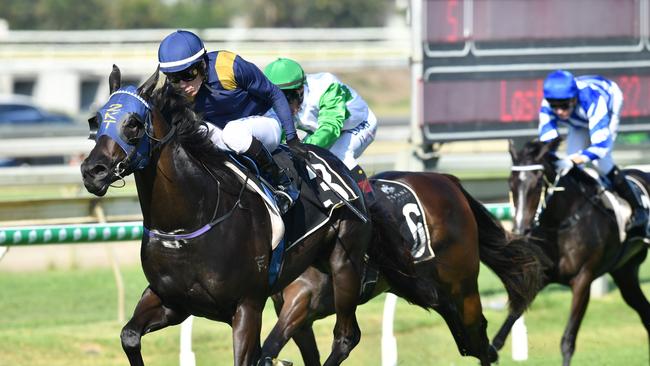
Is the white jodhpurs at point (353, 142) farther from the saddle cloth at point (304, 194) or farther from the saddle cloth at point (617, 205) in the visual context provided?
the saddle cloth at point (617, 205)

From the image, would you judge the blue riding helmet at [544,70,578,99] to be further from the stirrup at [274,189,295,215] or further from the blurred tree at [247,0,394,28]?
the blurred tree at [247,0,394,28]

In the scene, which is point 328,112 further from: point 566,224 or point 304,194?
point 566,224

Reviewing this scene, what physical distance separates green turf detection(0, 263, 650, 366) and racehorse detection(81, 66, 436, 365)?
7.86ft

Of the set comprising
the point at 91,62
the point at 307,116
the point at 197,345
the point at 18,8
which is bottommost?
the point at 18,8

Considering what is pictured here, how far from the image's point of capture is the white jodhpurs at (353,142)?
19.8ft

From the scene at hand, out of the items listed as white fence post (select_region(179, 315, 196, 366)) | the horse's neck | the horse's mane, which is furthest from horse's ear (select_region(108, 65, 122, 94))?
white fence post (select_region(179, 315, 196, 366))

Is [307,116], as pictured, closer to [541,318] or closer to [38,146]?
[541,318]

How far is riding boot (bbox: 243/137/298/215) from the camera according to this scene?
184 inches

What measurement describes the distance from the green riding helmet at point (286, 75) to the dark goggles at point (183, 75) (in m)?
0.94

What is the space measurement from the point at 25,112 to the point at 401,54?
336 inches

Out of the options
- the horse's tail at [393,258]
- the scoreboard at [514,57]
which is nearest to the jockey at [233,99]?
the horse's tail at [393,258]

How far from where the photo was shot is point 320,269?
5375 millimetres

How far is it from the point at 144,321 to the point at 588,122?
11.8ft

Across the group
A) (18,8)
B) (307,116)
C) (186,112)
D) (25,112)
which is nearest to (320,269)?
(307,116)
